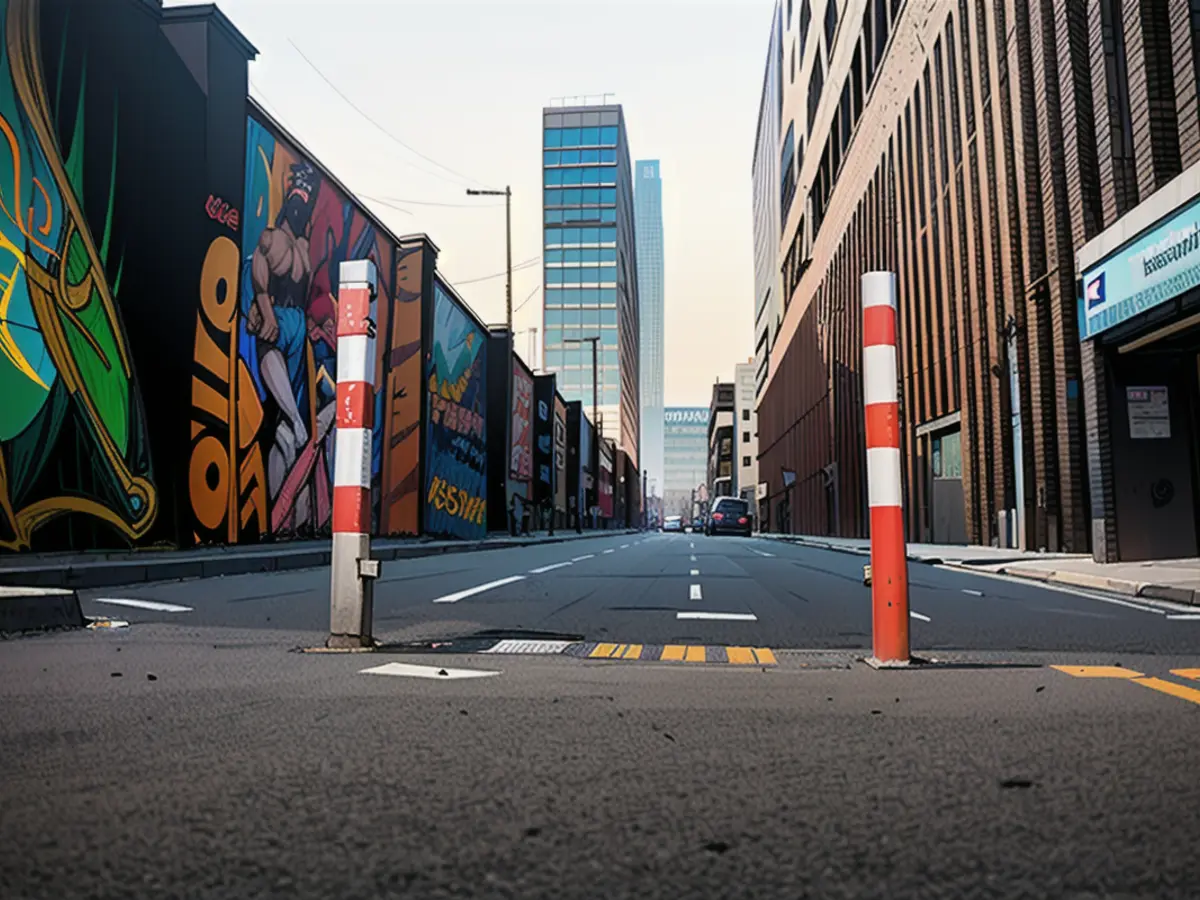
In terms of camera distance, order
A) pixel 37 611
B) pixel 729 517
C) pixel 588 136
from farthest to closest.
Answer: pixel 588 136 < pixel 729 517 < pixel 37 611

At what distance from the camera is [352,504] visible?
468 cm

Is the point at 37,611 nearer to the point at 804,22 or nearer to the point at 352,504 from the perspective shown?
the point at 352,504

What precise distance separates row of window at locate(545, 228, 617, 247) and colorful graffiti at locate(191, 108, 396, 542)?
3985 inches

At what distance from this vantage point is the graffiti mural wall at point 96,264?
12867 mm

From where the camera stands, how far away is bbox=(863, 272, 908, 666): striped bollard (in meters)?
4.33

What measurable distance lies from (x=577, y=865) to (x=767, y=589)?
27.8 feet

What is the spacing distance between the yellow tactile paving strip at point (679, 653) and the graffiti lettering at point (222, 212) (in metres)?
15.9

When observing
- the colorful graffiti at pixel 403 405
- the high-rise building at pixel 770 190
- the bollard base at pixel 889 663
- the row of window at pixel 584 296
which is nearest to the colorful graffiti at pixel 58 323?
the bollard base at pixel 889 663

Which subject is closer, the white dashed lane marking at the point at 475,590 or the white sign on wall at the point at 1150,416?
the white dashed lane marking at the point at 475,590

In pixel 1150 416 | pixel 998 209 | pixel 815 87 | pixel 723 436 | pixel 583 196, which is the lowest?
pixel 1150 416

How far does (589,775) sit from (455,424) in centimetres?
3552

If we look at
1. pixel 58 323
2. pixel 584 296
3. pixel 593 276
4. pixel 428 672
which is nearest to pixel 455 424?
pixel 58 323

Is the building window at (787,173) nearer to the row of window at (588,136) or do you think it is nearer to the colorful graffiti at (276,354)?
the colorful graffiti at (276,354)

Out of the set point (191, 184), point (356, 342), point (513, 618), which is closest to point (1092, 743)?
point (356, 342)
